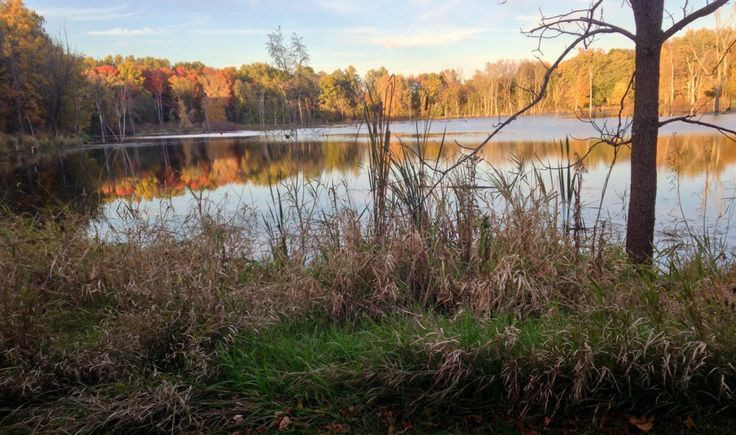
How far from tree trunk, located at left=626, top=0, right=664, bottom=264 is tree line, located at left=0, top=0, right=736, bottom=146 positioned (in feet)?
0.80

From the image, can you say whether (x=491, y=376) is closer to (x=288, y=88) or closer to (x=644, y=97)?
(x=644, y=97)

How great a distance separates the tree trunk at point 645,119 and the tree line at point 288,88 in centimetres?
24

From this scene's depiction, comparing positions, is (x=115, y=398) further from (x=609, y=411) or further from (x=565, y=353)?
(x=609, y=411)

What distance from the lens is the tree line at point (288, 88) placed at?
7.38 m

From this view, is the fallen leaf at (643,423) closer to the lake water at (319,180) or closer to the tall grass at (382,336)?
the tall grass at (382,336)

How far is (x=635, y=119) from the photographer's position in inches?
161

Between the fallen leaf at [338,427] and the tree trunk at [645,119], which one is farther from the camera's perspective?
the tree trunk at [645,119]

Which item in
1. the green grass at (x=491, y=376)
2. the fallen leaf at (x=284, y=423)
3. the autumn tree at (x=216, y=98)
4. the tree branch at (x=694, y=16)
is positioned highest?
the autumn tree at (x=216, y=98)

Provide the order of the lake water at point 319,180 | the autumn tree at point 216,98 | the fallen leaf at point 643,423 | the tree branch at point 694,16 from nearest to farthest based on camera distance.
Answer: the fallen leaf at point 643,423
the tree branch at point 694,16
the lake water at point 319,180
the autumn tree at point 216,98

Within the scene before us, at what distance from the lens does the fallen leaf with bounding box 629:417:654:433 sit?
2541mm

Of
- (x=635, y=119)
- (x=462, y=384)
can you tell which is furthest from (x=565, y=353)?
(x=635, y=119)

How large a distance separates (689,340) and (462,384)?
124 centimetres

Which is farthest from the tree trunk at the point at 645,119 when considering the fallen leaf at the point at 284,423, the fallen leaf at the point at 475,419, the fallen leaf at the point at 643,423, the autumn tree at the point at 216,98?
the autumn tree at the point at 216,98

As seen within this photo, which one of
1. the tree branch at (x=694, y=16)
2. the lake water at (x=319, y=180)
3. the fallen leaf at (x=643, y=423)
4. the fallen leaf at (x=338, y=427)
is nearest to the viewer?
the fallen leaf at (x=643, y=423)
